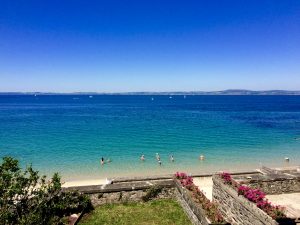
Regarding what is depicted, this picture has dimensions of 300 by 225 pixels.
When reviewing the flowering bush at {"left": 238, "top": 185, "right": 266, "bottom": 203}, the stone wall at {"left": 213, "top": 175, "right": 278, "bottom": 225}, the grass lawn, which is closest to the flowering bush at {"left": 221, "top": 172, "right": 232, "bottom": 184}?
the stone wall at {"left": 213, "top": 175, "right": 278, "bottom": 225}

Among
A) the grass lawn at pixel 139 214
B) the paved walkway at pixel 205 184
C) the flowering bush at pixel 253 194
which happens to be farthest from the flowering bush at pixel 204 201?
the paved walkway at pixel 205 184

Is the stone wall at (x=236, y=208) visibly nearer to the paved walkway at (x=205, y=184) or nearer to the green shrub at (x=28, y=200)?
the paved walkway at (x=205, y=184)

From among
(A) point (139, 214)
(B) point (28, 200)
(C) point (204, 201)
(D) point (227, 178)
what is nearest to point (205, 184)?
(D) point (227, 178)

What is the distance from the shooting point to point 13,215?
1310cm

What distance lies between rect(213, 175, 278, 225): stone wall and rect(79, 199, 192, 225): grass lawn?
2.18 meters

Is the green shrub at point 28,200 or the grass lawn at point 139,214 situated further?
the grass lawn at point 139,214

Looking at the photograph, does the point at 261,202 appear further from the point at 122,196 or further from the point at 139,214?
the point at 122,196

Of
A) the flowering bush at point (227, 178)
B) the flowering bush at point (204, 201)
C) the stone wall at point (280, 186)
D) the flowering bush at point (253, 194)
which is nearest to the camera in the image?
the flowering bush at point (204, 201)

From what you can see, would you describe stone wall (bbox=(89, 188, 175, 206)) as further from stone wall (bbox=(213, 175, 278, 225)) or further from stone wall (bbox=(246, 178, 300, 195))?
stone wall (bbox=(246, 178, 300, 195))

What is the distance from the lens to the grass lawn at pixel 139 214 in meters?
15.1

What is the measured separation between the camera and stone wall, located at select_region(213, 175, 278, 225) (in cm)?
1207

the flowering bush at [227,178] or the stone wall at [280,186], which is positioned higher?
the flowering bush at [227,178]

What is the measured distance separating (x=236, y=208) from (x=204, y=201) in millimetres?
1595

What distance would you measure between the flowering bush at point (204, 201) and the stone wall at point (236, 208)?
868 mm
